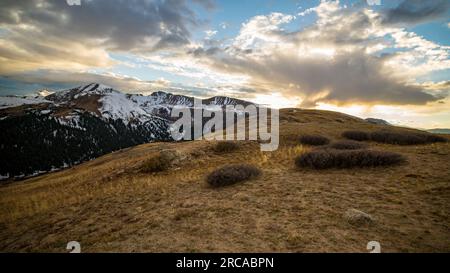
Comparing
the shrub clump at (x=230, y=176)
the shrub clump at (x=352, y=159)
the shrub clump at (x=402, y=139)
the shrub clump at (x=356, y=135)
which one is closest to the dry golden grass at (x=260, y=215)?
the shrub clump at (x=230, y=176)

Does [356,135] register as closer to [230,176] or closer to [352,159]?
[352,159]

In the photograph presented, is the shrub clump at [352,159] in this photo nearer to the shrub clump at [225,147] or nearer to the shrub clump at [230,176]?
the shrub clump at [230,176]

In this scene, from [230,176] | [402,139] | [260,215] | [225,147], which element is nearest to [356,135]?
[402,139]

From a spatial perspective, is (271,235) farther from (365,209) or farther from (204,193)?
(204,193)

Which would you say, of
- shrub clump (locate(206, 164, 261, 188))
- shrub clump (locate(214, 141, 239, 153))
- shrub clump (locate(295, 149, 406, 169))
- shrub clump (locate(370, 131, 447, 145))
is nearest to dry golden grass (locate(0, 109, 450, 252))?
shrub clump (locate(206, 164, 261, 188))

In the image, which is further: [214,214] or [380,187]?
[380,187]

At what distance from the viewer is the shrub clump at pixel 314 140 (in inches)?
860

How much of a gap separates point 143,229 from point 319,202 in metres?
6.04

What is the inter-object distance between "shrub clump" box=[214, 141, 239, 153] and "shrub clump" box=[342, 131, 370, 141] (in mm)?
11785

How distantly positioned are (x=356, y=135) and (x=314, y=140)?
554 cm

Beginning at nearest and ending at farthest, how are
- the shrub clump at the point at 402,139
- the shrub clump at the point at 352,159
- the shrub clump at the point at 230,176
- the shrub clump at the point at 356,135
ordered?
the shrub clump at the point at 230,176 < the shrub clump at the point at 352,159 < the shrub clump at the point at 402,139 < the shrub clump at the point at 356,135

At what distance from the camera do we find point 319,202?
8938mm

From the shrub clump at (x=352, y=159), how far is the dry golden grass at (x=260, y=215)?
71 centimetres

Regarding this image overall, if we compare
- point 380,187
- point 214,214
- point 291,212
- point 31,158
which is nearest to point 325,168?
point 380,187
